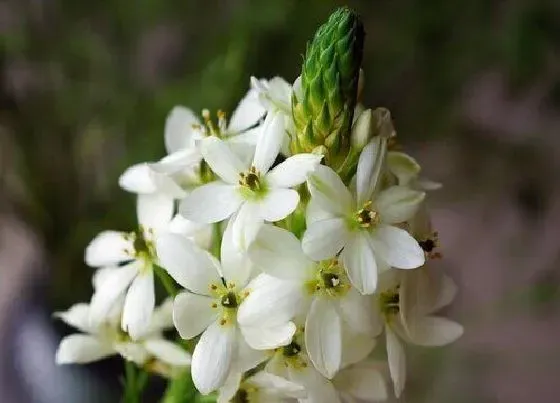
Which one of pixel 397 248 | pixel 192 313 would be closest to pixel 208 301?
pixel 192 313

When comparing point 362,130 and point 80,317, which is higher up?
point 362,130

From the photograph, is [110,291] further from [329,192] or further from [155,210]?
Answer: [329,192]

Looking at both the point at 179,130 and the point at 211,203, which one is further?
the point at 179,130

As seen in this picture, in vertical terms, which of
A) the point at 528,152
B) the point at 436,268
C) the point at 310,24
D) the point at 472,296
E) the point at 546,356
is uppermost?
the point at 310,24

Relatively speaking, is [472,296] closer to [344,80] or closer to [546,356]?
[546,356]

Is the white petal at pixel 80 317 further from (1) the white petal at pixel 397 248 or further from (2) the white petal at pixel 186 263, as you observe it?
(1) the white petal at pixel 397 248

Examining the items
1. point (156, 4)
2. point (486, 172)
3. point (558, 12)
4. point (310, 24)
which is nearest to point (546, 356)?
point (486, 172)

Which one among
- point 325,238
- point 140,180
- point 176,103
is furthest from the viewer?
point 176,103

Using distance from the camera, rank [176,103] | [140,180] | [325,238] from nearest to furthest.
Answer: [325,238] < [140,180] < [176,103]

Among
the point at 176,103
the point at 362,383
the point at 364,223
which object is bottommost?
the point at 362,383
